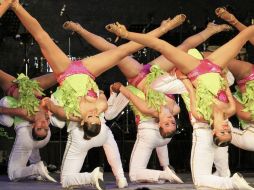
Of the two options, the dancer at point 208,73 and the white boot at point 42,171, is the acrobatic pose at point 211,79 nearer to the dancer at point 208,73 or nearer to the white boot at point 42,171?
the dancer at point 208,73

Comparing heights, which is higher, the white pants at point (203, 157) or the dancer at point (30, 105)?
the dancer at point (30, 105)

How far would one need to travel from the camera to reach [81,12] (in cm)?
1083

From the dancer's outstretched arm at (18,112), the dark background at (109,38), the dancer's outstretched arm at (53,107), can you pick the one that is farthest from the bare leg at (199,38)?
the dark background at (109,38)

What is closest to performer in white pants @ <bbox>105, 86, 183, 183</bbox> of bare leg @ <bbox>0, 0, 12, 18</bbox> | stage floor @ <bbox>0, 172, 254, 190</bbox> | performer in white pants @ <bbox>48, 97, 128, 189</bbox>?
stage floor @ <bbox>0, 172, 254, 190</bbox>

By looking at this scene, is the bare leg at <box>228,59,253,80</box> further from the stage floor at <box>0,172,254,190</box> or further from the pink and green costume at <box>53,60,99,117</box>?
the pink and green costume at <box>53,60,99,117</box>

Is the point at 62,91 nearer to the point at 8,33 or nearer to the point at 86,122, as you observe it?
the point at 86,122

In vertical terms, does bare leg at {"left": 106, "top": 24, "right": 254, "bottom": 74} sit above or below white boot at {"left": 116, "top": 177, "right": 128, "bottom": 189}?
above

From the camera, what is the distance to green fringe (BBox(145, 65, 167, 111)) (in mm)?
6719

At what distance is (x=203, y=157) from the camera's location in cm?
599

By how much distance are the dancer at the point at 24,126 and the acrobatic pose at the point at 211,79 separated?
154cm

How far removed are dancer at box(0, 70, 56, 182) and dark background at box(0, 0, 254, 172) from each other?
4.53 ft

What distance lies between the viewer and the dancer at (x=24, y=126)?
7078 millimetres

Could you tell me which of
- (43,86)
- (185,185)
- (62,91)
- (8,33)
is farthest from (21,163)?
(8,33)

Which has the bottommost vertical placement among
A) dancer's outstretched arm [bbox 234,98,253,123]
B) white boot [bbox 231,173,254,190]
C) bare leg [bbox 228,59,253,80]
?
white boot [bbox 231,173,254,190]
